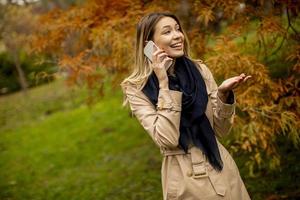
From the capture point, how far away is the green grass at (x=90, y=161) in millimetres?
5656

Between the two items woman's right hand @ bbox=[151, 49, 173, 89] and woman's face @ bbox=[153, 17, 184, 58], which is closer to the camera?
woman's right hand @ bbox=[151, 49, 173, 89]

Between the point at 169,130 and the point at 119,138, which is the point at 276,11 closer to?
the point at 169,130

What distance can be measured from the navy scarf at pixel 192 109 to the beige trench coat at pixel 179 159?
4 cm

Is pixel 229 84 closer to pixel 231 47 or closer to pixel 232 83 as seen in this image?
pixel 232 83

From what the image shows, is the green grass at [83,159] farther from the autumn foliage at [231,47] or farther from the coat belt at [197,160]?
the coat belt at [197,160]

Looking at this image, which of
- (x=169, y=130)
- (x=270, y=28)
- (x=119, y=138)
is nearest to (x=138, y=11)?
(x=270, y=28)

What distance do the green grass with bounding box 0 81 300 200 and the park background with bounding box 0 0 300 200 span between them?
0.8 inches

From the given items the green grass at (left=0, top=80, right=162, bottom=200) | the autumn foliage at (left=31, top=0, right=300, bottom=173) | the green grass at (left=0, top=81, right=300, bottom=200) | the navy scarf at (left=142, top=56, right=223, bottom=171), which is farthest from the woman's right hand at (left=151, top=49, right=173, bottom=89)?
the green grass at (left=0, top=80, right=162, bottom=200)

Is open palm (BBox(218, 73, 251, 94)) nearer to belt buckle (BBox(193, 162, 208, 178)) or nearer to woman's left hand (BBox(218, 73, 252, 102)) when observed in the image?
woman's left hand (BBox(218, 73, 252, 102))

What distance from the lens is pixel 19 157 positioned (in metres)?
9.11

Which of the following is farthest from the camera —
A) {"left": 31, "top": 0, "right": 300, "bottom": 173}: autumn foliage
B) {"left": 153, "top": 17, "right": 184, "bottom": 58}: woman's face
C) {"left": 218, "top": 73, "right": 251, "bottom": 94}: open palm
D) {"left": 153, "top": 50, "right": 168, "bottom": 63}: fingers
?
{"left": 31, "top": 0, "right": 300, "bottom": 173}: autumn foliage

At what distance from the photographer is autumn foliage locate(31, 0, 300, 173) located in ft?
12.7

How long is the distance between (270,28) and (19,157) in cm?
664

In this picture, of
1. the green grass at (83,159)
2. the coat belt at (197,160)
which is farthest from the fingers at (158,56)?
the green grass at (83,159)
